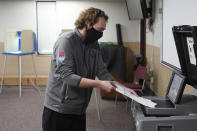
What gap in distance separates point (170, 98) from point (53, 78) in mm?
777

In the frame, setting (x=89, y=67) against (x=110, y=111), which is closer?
(x=89, y=67)

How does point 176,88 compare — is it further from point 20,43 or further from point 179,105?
point 20,43

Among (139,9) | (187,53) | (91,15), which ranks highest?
(139,9)

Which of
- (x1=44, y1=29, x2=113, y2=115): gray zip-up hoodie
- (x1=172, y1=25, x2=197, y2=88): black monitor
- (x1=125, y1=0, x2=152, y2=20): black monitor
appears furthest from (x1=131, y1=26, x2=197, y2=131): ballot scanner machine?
(x1=125, y1=0, x2=152, y2=20): black monitor

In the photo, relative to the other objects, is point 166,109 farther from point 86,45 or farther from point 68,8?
point 68,8

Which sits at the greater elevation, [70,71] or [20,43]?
[20,43]

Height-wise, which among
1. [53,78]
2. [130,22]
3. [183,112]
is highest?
[130,22]

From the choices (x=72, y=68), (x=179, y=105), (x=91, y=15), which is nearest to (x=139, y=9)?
(x=91, y=15)

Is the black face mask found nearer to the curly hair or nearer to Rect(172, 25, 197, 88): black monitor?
the curly hair

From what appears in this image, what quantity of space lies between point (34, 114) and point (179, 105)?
122 inches

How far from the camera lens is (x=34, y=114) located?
401 cm

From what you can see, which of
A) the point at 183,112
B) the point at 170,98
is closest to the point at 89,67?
the point at 170,98

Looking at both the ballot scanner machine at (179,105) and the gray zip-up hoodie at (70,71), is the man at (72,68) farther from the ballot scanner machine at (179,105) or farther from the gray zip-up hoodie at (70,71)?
the ballot scanner machine at (179,105)

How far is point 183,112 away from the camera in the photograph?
1327mm
